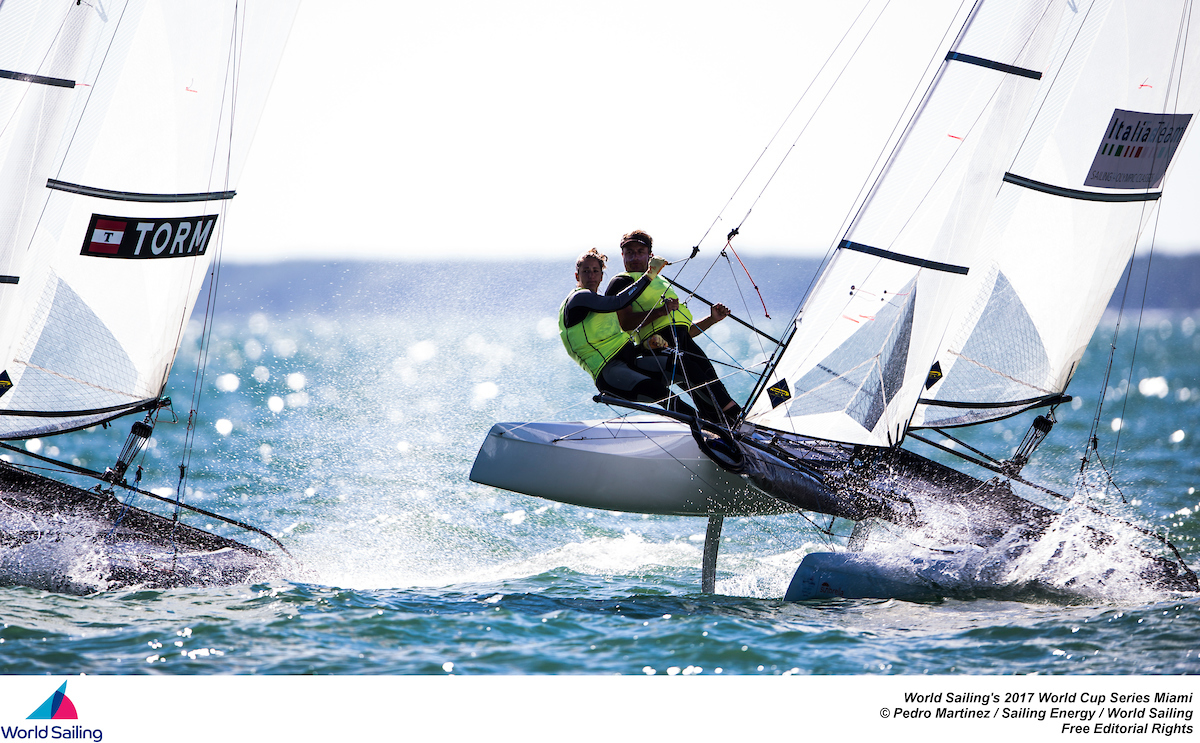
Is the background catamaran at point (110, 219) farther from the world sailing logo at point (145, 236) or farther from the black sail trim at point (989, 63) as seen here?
the black sail trim at point (989, 63)

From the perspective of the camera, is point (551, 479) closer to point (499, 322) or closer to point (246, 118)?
point (246, 118)

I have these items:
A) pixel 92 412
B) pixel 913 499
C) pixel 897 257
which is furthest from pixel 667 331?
pixel 92 412

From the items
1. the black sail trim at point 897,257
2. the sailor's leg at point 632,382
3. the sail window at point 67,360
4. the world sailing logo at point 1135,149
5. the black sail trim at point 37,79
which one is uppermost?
the world sailing logo at point 1135,149

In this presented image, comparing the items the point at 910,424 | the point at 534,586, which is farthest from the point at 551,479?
the point at 910,424

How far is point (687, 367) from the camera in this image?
461cm

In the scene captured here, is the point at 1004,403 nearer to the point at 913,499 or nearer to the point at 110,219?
the point at 913,499

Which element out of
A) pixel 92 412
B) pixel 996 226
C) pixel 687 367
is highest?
pixel 996 226

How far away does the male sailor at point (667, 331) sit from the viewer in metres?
4.52

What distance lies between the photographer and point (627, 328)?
180 inches

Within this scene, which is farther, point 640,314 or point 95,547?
point 640,314

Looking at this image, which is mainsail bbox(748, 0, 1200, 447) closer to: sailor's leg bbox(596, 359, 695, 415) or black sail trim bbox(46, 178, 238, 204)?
sailor's leg bbox(596, 359, 695, 415)

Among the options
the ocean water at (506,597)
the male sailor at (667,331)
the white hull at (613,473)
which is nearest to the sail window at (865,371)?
the male sailor at (667,331)
